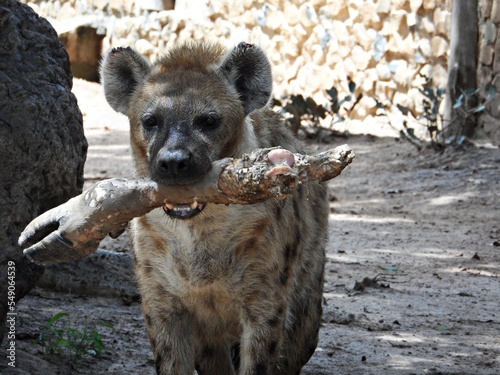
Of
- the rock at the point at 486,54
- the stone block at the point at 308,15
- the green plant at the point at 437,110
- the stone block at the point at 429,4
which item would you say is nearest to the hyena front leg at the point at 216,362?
the green plant at the point at 437,110

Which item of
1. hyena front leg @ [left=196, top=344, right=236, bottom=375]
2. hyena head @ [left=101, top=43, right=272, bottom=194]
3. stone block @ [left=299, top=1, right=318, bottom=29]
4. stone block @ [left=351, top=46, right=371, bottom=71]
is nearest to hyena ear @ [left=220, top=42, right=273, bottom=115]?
hyena head @ [left=101, top=43, right=272, bottom=194]

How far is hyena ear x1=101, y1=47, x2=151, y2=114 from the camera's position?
383 cm

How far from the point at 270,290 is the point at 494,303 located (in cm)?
230

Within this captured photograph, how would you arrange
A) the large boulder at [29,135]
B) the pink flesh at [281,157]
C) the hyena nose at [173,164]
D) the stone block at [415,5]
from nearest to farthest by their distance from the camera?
the pink flesh at [281,157] → the hyena nose at [173,164] → the large boulder at [29,135] → the stone block at [415,5]

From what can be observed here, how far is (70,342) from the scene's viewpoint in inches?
165

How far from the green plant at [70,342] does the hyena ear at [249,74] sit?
1326 mm

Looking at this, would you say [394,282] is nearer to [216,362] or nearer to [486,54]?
[216,362]

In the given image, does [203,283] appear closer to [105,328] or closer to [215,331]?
[215,331]

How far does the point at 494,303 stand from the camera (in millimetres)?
5480

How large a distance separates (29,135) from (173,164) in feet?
3.17

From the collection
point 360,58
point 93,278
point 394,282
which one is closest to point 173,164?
point 93,278

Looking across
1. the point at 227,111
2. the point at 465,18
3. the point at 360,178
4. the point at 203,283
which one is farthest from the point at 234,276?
the point at 465,18

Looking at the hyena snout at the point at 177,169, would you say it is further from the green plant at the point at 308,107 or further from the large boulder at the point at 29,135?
the green plant at the point at 308,107

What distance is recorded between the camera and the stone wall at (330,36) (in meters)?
10.2
